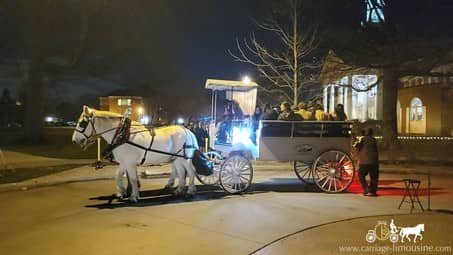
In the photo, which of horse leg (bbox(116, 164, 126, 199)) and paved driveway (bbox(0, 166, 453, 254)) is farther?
horse leg (bbox(116, 164, 126, 199))

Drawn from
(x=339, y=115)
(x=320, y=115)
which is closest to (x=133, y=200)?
(x=320, y=115)

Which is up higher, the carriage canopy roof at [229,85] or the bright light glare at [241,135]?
the carriage canopy roof at [229,85]

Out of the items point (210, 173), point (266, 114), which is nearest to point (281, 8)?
point (266, 114)

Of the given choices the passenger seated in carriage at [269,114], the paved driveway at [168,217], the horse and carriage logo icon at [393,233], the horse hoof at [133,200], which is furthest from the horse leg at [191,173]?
the horse and carriage logo icon at [393,233]

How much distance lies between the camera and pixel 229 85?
14023 mm

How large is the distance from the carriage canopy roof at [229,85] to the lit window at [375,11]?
1511 centimetres

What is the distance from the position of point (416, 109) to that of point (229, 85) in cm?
3799

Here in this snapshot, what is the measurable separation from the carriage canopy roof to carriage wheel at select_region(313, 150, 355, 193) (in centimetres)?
302

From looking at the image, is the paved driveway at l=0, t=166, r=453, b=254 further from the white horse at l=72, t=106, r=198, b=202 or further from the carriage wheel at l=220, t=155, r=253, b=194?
the white horse at l=72, t=106, r=198, b=202

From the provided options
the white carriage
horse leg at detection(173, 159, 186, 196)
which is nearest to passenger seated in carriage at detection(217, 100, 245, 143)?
the white carriage

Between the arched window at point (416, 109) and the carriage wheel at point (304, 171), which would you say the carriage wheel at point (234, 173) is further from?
the arched window at point (416, 109)

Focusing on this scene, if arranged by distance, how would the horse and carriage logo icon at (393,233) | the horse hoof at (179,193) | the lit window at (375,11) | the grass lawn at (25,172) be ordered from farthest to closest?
the lit window at (375,11)
the grass lawn at (25,172)
the horse hoof at (179,193)
the horse and carriage logo icon at (393,233)

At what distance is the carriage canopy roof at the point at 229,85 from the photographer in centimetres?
1396

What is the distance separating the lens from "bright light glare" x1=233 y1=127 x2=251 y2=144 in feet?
43.6
